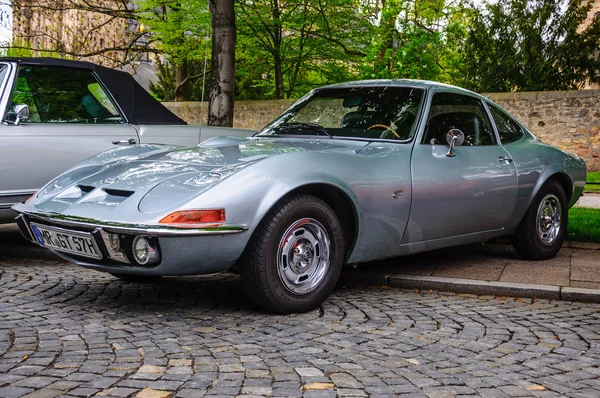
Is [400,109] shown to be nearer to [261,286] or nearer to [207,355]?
[261,286]

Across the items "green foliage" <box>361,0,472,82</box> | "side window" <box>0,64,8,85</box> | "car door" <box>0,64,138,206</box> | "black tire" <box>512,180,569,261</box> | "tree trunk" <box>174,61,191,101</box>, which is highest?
"green foliage" <box>361,0,472,82</box>

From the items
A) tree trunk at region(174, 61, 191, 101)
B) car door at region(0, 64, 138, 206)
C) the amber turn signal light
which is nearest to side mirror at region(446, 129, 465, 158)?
the amber turn signal light

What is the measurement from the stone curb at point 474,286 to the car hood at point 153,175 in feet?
3.81

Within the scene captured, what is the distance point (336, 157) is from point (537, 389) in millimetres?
2152

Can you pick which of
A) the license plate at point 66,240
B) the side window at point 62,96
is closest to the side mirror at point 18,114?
the side window at point 62,96

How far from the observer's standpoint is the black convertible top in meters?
7.38

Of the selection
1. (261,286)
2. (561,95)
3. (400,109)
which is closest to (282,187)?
(261,286)

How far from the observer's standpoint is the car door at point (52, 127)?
647 centimetres

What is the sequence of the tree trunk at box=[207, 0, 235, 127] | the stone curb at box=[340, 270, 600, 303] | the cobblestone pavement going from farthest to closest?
the tree trunk at box=[207, 0, 235, 127], the stone curb at box=[340, 270, 600, 303], the cobblestone pavement

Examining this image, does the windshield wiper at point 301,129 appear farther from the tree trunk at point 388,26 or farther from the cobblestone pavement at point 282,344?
the tree trunk at point 388,26

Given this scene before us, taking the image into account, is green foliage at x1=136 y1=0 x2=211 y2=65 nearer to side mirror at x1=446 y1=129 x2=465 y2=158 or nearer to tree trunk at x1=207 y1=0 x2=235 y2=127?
tree trunk at x1=207 y1=0 x2=235 y2=127

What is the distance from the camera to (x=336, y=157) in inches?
201

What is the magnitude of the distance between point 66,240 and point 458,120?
3.29 metres

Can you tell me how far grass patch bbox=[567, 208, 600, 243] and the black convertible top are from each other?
4.43m
